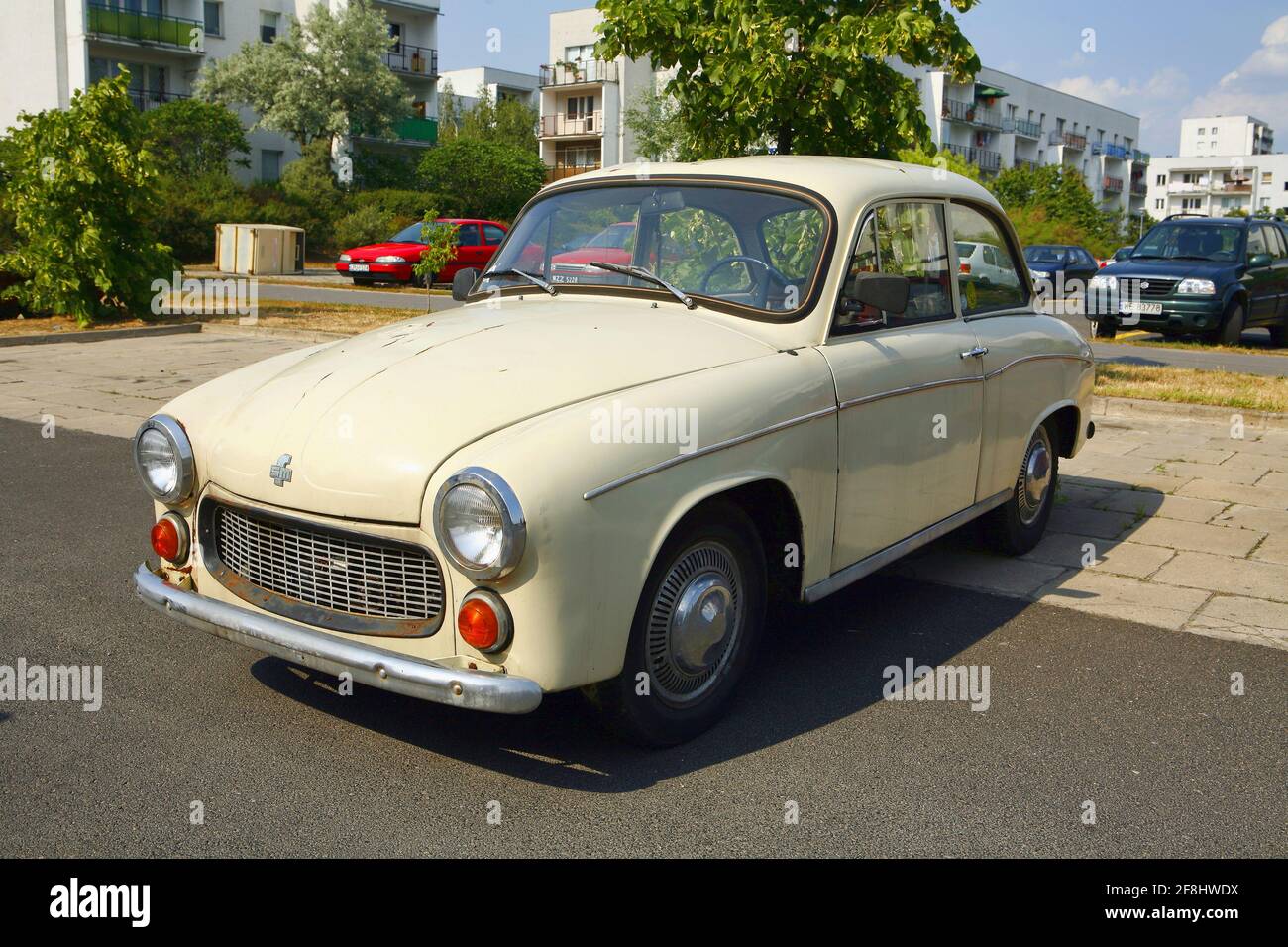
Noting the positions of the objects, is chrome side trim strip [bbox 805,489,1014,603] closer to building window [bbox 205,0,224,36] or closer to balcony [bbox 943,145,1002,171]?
building window [bbox 205,0,224,36]

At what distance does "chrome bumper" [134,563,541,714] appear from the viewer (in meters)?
3.24

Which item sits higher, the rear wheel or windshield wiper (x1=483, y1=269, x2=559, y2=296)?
windshield wiper (x1=483, y1=269, x2=559, y2=296)

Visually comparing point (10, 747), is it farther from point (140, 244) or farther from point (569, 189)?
point (140, 244)

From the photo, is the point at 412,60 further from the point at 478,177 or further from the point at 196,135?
the point at 196,135

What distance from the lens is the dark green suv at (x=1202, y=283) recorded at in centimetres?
1689

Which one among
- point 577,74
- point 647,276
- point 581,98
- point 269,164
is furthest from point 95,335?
point 581,98

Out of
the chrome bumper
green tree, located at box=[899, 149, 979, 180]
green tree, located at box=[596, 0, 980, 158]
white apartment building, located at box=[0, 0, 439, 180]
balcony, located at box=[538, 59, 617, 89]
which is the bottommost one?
the chrome bumper

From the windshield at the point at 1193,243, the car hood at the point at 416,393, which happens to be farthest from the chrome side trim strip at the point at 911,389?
the windshield at the point at 1193,243

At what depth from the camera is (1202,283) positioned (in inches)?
663

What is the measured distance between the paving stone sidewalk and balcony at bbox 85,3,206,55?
38.6 metres

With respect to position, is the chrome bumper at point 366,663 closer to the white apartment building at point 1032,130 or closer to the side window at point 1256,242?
the side window at point 1256,242

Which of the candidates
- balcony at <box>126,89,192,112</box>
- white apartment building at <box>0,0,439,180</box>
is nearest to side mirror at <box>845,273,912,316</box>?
white apartment building at <box>0,0,439,180</box>
